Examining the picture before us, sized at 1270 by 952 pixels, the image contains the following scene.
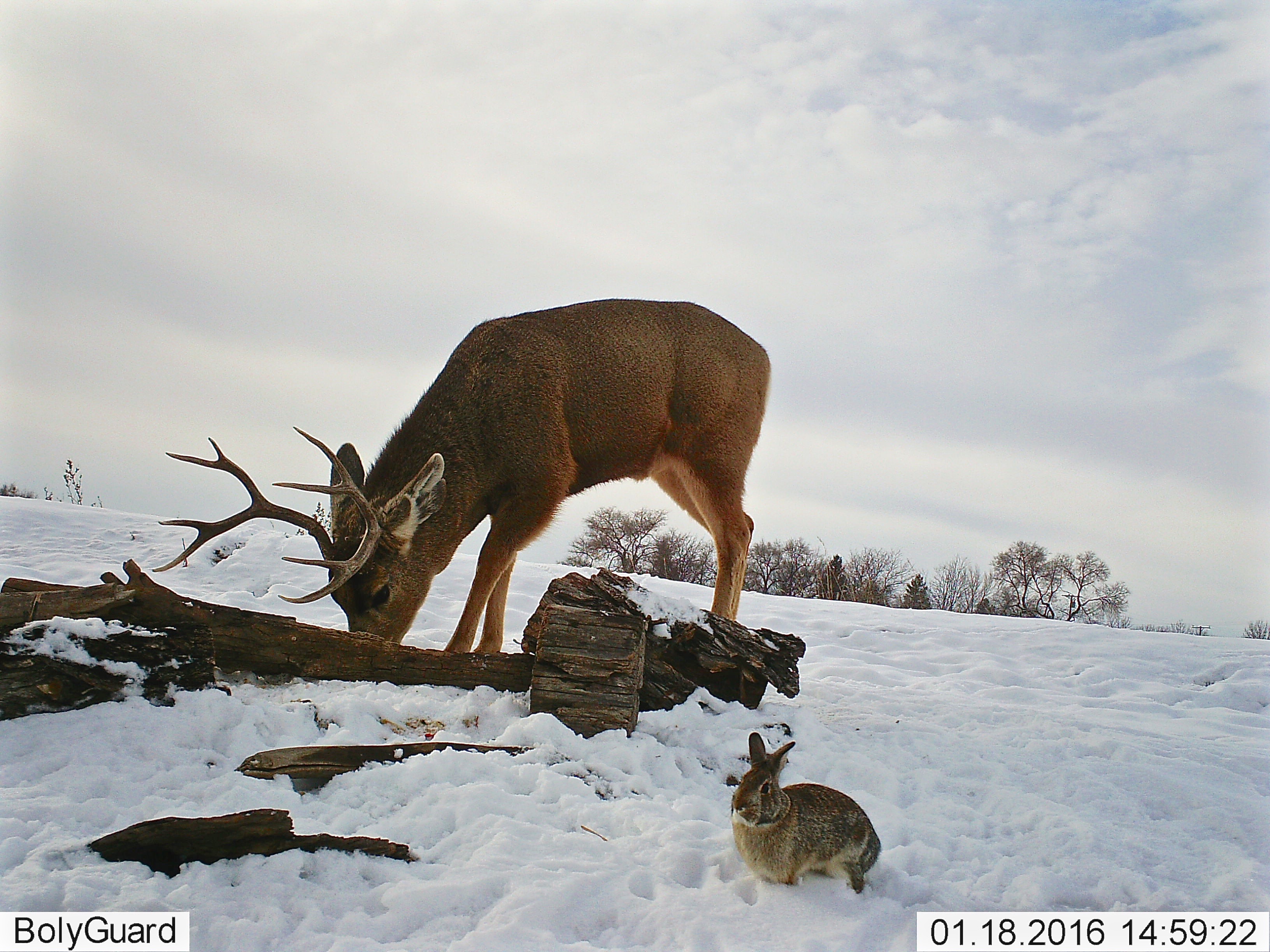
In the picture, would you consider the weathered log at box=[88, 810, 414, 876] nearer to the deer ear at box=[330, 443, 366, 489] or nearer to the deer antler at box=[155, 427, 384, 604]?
the deer antler at box=[155, 427, 384, 604]

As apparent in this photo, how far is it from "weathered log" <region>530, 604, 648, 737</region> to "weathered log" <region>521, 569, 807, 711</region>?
8 centimetres

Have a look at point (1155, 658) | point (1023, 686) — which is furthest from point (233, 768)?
point (1155, 658)

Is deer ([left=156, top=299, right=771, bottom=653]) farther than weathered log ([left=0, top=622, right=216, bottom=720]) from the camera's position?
Yes

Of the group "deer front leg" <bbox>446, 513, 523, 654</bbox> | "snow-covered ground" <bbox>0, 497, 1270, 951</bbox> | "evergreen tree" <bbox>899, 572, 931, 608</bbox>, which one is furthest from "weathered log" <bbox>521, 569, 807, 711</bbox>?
"evergreen tree" <bbox>899, 572, 931, 608</bbox>

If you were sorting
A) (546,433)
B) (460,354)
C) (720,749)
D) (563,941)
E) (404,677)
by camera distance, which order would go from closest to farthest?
1. (563,941)
2. (720,749)
3. (404,677)
4. (546,433)
5. (460,354)

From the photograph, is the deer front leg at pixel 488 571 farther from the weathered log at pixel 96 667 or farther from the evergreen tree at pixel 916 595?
the evergreen tree at pixel 916 595

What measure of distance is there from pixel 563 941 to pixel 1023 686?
576 centimetres

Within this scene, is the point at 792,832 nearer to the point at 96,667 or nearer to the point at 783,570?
the point at 96,667

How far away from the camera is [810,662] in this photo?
7488 mm

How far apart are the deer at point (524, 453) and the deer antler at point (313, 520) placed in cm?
1

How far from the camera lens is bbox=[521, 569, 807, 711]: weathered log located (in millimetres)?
4723

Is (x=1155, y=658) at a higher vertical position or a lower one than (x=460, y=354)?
lower

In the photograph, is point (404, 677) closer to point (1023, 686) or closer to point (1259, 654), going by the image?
point (1023, 686)

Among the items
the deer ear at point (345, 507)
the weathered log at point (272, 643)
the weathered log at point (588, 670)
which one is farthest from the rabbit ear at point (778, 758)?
the deer ear at point (345, 507)
